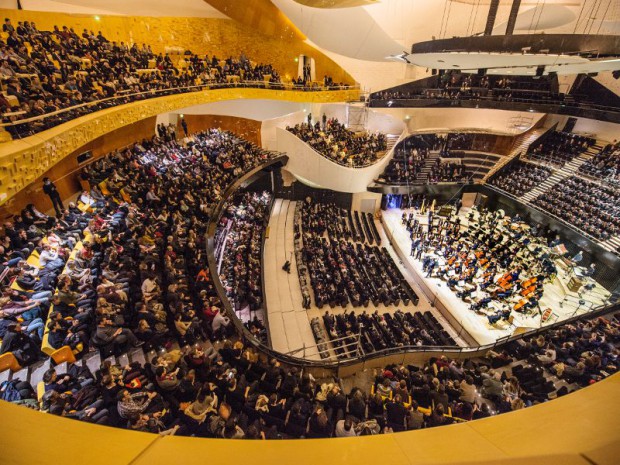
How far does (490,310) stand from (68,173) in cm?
1245

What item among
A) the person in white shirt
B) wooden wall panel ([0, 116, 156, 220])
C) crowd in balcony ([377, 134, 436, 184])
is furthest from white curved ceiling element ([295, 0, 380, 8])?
the person in white shirt

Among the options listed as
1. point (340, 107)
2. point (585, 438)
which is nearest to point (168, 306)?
point (585, 438)

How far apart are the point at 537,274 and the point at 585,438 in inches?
488

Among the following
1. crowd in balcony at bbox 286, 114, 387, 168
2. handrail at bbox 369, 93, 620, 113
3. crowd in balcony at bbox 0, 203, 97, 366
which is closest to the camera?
crowd in balcony at bbox 0, 203, 97, 366

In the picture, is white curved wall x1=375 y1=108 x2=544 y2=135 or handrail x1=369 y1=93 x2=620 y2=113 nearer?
handrail x1=369 y1=93 x2=620 y2=113

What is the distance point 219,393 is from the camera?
4.38m

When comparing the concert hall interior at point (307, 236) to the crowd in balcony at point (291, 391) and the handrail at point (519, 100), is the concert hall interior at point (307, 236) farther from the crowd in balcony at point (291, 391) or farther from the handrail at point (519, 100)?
the handrail at point (519, 100)

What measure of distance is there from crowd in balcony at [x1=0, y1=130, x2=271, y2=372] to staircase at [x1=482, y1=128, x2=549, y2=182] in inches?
594

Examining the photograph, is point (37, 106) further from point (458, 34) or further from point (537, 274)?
point (458, 34)

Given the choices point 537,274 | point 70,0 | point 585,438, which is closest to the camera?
point 585,438

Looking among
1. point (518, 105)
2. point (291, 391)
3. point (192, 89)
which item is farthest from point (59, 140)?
point (518, 105)

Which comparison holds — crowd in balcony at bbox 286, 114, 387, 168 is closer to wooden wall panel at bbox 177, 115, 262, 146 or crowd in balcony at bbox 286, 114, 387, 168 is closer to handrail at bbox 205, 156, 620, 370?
wooden wall panel at bbox 177, 115, 262, 146

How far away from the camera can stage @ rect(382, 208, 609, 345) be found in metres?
8.95

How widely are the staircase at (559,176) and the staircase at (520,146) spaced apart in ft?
7.79
